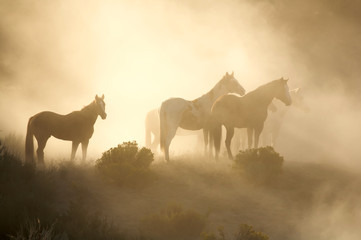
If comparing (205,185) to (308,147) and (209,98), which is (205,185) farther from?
(308,147)

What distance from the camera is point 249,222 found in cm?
1205

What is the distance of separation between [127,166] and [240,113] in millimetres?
5214

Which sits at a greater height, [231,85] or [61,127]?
[231,85]

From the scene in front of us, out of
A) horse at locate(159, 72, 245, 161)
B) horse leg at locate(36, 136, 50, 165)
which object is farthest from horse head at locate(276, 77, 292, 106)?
horse leg at locate(36, 136, 50, 165)

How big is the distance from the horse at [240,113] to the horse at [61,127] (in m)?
4.49

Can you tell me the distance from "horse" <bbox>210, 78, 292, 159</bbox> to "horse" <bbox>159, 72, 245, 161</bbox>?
605mm

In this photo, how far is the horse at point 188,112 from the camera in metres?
16.4

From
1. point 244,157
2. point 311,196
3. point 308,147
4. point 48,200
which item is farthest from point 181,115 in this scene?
point 308,147

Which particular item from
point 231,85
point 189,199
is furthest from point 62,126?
point 231,85

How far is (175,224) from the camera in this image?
433 inches

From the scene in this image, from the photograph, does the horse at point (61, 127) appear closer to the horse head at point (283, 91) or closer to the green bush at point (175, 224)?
the green bush at point (175, 224)

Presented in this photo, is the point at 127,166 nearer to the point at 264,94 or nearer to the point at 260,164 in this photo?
the point at 260,164

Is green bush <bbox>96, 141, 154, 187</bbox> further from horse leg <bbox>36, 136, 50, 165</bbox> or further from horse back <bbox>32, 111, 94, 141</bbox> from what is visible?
horse leg <bbox>36, 136, 50, 165</bbox>

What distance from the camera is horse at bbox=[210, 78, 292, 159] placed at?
16.5 meters
